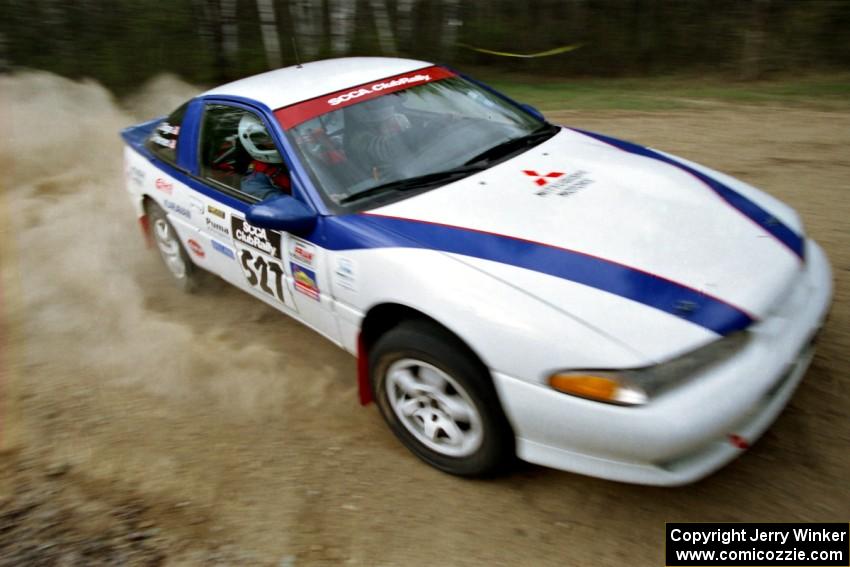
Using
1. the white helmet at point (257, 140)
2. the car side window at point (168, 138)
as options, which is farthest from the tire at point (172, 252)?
the white helmet at point (257, 140)

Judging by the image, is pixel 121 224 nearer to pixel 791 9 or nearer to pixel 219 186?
pixel 219 186

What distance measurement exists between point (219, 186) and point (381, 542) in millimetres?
2180

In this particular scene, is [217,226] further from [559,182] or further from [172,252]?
[559,182]

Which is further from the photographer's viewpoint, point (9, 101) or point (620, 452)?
point (9, 101)

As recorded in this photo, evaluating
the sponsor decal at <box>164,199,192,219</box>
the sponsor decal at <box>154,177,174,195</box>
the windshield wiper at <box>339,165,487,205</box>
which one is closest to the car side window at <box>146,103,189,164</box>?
the sponsor decal at <box>154,177,174,195</box>

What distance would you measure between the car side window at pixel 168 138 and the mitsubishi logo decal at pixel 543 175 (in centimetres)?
230

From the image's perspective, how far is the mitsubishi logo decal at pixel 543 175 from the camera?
10.6 ft

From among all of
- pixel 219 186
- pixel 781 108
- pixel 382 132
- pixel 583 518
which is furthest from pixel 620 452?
pixel 781 108

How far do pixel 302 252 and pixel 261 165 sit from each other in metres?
0.68


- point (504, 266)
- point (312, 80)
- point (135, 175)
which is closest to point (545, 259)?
point (504, 266)

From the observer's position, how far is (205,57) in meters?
10.3

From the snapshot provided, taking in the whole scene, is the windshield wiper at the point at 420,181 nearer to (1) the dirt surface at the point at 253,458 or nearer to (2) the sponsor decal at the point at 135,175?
(1) the dirt surface at the point at 253,458

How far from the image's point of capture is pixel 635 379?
7.46ft

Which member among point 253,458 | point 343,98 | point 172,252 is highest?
point 343,98
